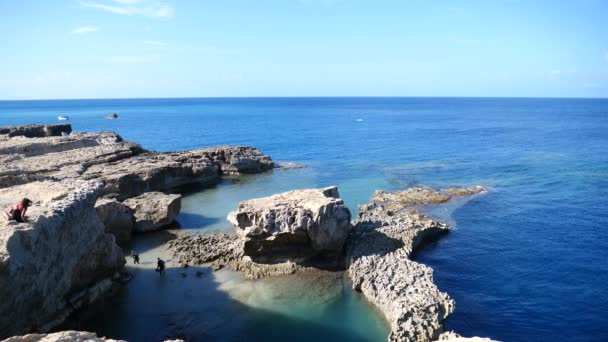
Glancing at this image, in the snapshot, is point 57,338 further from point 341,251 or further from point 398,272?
point 341,251

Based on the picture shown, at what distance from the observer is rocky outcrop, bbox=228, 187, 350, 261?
26.2 metres

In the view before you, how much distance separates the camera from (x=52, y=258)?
749 inches

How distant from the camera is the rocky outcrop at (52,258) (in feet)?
54.2

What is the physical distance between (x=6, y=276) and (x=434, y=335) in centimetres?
1721

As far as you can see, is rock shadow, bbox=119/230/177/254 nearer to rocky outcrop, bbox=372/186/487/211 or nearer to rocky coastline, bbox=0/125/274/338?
rocky coastline, bbox=0/125/274/338

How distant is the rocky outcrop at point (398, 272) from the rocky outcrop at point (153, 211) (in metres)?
15.0

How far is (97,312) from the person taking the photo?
2258 cm

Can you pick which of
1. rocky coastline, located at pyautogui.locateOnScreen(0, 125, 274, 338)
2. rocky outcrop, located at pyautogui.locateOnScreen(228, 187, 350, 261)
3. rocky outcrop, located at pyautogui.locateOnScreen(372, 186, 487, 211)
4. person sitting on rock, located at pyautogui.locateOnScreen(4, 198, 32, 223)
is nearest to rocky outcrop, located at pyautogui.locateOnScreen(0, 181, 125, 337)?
rocky coastline, located at pyautogui.locateOnScreen(0, 125, 274, 338)

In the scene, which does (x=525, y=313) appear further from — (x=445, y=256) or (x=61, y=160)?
(x=61, y=160)

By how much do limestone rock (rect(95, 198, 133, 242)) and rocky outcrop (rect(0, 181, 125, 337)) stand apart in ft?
14.7

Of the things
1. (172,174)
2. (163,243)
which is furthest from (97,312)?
(172,174)

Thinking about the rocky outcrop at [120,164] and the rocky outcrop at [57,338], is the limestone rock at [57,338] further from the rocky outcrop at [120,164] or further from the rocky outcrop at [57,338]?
the rocky outcrop at [120,164]

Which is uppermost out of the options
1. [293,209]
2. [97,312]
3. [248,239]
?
[293,209]

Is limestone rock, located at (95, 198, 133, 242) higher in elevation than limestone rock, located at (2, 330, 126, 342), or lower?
lower
